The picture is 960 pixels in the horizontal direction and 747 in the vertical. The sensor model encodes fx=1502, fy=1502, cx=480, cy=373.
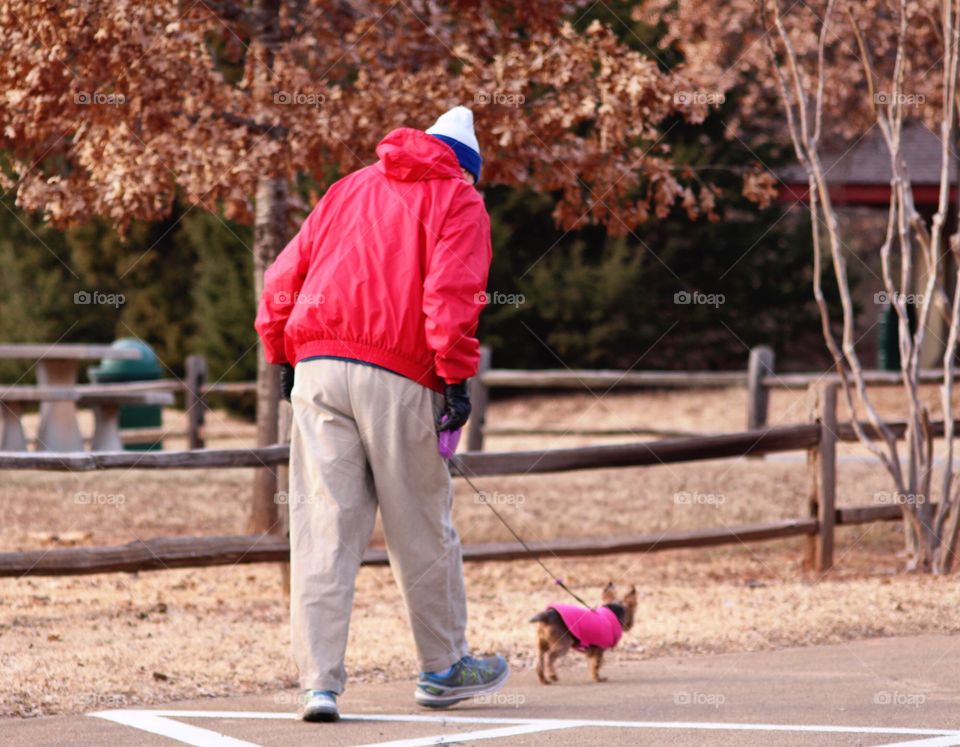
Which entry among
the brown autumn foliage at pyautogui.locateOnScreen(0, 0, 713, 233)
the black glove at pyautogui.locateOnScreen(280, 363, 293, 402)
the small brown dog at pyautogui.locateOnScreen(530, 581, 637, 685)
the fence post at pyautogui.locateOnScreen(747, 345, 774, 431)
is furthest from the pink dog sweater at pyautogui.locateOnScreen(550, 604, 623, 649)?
Result: the fence post at pyautogui.locateOnScreen(747, 345, 774, 431)

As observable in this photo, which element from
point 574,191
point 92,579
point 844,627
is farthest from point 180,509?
point 844,627

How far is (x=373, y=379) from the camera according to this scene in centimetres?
479

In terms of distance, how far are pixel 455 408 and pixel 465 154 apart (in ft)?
2.95

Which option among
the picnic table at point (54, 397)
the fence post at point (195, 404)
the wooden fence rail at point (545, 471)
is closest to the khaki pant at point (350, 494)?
the wooden fence rail at point (545, 471)

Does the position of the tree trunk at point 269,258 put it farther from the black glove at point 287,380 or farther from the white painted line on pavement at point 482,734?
the white painted line on pavement at point 482,734

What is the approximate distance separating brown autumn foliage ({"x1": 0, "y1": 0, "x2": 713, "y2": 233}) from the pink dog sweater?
402 centimetres

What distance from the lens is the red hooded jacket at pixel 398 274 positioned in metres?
4.71

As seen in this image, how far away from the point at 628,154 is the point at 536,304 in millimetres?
11525

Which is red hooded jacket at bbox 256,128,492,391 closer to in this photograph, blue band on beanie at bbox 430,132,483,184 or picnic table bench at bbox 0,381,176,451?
blue band on beanie at bbox 430,132,483,184

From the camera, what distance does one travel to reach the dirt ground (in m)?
5.97

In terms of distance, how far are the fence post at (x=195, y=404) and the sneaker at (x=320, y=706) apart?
39.1ft

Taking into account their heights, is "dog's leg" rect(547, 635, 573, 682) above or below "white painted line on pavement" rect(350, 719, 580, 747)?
above

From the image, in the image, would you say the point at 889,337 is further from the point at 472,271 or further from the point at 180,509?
the point at 472,271

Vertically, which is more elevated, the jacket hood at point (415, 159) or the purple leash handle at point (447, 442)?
the jacket hood at point (415, 159)
